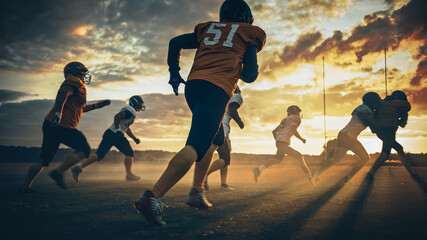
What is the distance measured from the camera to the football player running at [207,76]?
2.58 metres

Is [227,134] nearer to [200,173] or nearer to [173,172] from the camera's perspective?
[200,173]

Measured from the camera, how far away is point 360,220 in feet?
10.4

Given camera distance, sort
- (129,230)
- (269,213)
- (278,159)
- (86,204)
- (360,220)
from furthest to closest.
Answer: (278,159) → (86,204) → (269,213) → (360,220) → (129,230)

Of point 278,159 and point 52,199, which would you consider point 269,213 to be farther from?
point 278,159

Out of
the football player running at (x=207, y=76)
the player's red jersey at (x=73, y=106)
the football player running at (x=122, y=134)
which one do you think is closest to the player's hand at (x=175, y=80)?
the football player running at (x=207, y=76)

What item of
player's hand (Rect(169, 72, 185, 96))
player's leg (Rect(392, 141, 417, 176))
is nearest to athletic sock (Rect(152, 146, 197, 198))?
player's hand (Rect(169, 72, 185, 96))

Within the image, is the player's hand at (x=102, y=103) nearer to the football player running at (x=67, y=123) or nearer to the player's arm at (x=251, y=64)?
the football player running at (x=67, y=123)

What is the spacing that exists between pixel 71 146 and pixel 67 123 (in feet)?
1.35

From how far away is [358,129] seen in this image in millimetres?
6938

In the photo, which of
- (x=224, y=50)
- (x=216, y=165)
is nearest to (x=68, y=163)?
(x=216, y=165)

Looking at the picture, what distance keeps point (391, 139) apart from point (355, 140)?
920 mm

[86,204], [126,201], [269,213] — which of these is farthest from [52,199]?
[269,213]

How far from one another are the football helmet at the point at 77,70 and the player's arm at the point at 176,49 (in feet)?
10.8

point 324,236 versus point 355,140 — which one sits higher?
point 355,140
